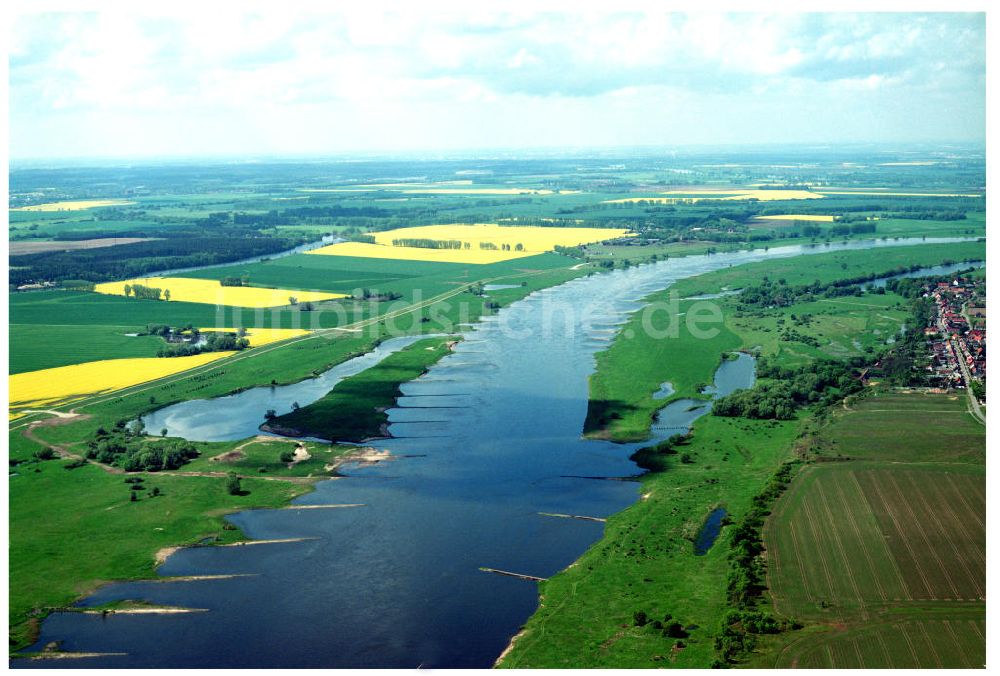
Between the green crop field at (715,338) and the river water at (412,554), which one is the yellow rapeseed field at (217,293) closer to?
the river water at (412,554)

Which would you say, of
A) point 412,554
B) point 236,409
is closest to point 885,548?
point 412,554

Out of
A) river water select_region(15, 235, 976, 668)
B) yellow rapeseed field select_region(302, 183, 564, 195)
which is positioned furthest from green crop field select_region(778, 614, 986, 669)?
yellow rapeseed field select_region(302, 183, 564, 195)

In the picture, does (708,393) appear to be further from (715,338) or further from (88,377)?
(88,377)

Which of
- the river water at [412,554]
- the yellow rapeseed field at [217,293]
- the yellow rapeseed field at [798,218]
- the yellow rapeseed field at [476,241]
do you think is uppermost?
the yellow rapeseed field at [798,218]

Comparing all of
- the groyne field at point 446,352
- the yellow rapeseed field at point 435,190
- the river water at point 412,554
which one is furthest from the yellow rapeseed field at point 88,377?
the yellow rapeseed field at point 435,190

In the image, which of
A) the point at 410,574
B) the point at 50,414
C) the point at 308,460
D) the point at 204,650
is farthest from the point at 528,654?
the point at 50,414

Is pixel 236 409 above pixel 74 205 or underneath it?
underneath
